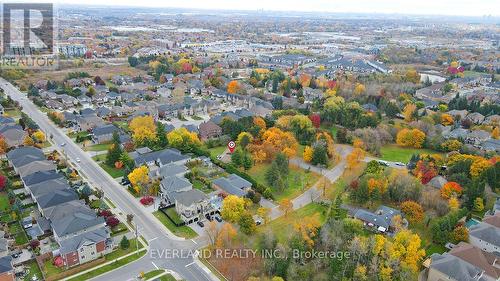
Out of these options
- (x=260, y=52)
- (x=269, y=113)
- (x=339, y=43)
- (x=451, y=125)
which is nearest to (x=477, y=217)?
(x=451, y=125)

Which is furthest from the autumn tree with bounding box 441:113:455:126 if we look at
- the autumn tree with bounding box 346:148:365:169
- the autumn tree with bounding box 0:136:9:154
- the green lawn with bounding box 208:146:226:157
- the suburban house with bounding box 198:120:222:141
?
the autumn tree with bounding box 0:136:9:154

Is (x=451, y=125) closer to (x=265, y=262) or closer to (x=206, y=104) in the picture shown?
(x=206, y=104)

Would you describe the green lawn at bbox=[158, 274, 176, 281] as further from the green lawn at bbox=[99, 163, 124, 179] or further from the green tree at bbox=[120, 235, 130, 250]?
the green lawn at bbox=[99, 163, 124, 179]

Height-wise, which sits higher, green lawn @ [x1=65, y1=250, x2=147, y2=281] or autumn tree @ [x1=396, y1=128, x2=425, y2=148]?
autumn tree @ [x1=396, y1=128, x2=425, y2=148]

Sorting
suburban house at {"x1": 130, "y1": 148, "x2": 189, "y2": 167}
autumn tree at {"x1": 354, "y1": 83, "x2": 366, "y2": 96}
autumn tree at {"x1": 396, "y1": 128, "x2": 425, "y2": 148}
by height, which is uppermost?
autumn tree at {"x1": 354, "y1": 83, "x2": 366, "y2": 96}

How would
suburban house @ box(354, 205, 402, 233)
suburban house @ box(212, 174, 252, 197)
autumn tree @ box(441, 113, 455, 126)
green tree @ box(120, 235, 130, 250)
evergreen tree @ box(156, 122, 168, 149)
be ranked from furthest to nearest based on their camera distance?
1. autumn tree @ box(441, 113, 455, 126)
2. evergreen tree @ box(156, 122, 168, 149)
3. suburban house @ box(212, 174, 252, 197)
4. suburban house @ box(354, 205, 402, 233)
5. green tree @ box(120, 235, 130, 250)

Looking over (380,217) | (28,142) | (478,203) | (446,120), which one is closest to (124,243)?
(380,217)

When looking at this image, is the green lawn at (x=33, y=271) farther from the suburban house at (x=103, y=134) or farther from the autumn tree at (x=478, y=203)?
the autumn tree at (x=478, y=203)
